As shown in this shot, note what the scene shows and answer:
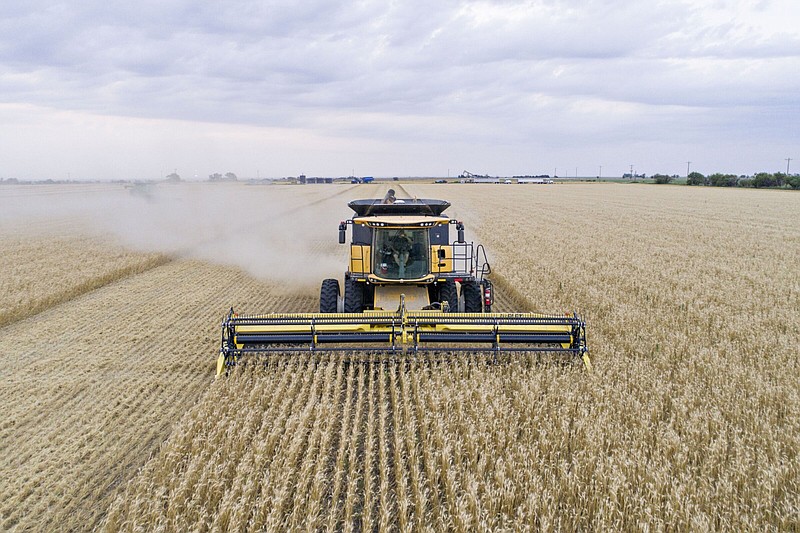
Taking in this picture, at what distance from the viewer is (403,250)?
8477mm

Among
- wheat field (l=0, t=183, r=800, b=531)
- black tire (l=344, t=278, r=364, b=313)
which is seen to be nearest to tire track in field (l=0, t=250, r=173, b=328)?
wheat field (l=0, t=183, r=800, b=531)

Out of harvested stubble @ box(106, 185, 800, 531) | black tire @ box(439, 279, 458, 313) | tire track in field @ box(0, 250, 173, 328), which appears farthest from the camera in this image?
tire track in field @ box(0, 250, 173, 328)

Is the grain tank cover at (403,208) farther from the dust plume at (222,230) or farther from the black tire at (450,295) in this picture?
the dust plume at (222,230)

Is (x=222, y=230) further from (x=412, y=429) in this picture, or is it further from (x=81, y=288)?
(x=412, y=429)

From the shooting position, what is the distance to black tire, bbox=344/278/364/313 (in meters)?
8.45

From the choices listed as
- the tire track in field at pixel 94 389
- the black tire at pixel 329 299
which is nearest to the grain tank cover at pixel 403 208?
the black tire at pixel 329 299

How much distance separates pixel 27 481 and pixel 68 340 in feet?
16.1

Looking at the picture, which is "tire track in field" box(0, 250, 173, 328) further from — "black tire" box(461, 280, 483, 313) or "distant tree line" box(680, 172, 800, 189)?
"distant tree line" box(680, 172, 800, 189)

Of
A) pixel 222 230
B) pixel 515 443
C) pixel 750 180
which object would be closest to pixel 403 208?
pixel 515 443

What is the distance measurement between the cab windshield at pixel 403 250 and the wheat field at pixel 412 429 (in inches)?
73.6

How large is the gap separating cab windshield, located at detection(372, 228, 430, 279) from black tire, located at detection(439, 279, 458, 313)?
421 mm

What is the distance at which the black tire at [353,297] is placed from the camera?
332 inches

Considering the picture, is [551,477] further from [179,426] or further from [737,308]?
[737,308]

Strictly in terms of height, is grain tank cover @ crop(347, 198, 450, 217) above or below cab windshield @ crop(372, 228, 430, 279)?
above
